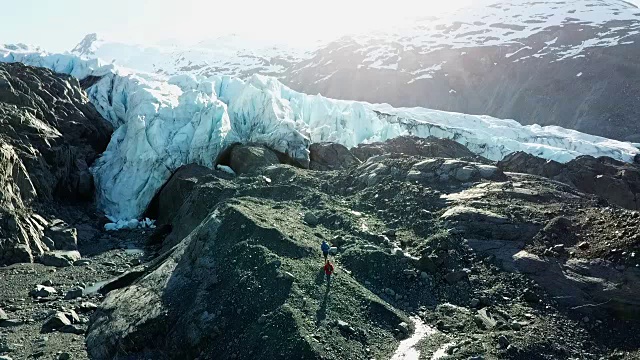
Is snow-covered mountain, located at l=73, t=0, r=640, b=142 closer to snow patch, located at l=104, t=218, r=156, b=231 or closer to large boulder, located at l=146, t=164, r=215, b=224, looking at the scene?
large boulder, located at l=146, t=164, r=215, b=224

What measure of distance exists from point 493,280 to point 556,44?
3929 inches

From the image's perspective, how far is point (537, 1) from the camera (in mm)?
138625

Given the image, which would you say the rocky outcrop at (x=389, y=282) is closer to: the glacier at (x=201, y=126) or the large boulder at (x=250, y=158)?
the large boulder at (x=250, y=158)

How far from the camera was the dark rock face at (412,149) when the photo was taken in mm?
31906

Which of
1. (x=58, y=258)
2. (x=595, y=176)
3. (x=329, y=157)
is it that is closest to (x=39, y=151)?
(x=58, y=258)

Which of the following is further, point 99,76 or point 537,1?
point 537,1

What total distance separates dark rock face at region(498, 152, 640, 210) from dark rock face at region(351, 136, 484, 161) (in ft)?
11.8

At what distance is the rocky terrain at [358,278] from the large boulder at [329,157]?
29.6 feet

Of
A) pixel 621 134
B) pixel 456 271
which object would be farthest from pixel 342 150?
pixel 621 134

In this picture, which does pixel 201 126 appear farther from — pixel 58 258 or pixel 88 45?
pixel 88 45

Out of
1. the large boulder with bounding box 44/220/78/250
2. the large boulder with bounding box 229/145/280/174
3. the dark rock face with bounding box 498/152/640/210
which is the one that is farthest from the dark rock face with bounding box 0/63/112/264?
the dark rock face with bounding box 498/152/640/210

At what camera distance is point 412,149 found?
106 ft

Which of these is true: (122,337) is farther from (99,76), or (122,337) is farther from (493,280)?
(99,76)

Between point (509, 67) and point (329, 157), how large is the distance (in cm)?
7517
